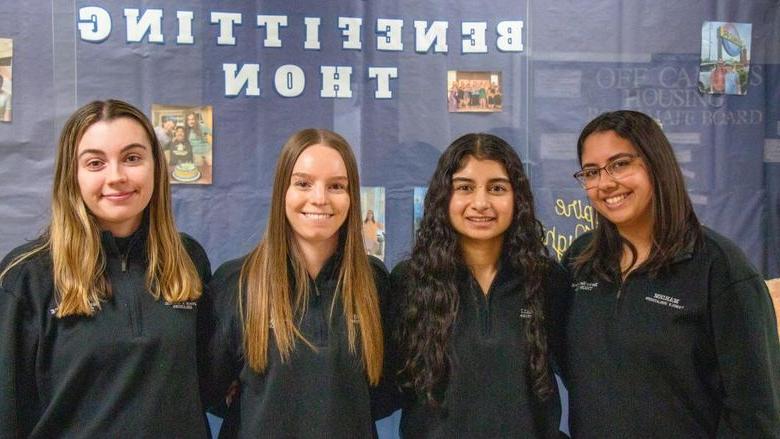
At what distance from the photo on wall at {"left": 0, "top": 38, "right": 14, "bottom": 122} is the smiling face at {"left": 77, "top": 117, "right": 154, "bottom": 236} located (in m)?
1.21

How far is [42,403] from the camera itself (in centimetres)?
163

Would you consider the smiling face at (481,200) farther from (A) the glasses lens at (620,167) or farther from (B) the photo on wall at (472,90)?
(B) the photo on wall at (472,90)

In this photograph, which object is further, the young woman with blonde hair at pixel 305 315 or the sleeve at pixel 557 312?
the sleeve at pixel 557 312

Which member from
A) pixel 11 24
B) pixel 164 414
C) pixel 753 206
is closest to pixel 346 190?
pixel 164 414

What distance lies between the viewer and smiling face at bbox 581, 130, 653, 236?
1831mm

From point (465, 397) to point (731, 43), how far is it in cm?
229

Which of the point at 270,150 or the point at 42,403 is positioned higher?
the point at 270,150

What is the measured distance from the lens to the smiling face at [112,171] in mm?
1698

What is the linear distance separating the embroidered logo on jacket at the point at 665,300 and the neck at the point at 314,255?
95cm

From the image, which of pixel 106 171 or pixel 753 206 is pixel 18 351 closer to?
pixel 106 171

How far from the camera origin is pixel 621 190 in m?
1.84

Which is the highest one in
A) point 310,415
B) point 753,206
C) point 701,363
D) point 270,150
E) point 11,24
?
point 11,24

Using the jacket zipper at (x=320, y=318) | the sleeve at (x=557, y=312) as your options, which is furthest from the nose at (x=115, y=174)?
the sleeve at (x=557, y=312)

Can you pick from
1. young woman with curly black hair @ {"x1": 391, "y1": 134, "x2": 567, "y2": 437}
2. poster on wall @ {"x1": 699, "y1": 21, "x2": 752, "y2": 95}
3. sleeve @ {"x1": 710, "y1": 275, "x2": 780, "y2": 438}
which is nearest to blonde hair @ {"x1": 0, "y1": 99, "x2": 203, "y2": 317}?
young woman with curly black hair @ {"x1": 391, "y1": 134, "x2": 567, "y2": 437}
